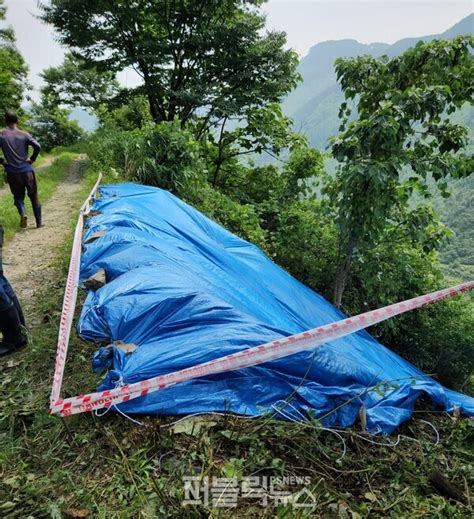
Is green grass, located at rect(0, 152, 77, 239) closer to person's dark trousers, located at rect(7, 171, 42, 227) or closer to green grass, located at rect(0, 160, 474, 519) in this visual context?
person's dark trousers, located at rect(7, 171, 42, 227)

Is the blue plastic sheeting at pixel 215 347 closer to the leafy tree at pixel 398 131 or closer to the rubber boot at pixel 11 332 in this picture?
the rubber boot at pixel 11 332

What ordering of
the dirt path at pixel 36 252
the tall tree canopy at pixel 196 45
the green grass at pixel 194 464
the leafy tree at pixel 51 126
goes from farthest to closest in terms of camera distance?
1. the leafy tree at pixel 51 126
2. the tall tree canopy at pixel 196 45
3. the dirt path at pixel 36 252
4. the green grass at pixel 194 464

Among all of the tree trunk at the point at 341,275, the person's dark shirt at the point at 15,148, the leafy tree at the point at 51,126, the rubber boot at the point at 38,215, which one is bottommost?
the tree trunk at the point at 341,275

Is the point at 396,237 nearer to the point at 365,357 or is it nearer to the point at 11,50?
the point at 365,357

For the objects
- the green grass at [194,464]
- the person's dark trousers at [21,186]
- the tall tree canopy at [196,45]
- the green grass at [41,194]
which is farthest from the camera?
the tall tree canopy at [196,45]

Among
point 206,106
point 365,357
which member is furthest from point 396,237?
point 206,106

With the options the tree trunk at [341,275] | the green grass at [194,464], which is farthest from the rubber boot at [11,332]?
the tree trunk at [341,275]

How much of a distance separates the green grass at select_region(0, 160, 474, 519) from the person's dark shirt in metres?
3.85

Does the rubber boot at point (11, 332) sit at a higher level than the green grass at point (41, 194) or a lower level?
lower

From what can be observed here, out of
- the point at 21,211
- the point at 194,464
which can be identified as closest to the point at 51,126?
the point at 21,211

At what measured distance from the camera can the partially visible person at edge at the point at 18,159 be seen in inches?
179

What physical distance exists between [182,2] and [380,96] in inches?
380

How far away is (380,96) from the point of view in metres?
3.91

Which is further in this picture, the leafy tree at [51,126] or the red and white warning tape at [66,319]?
the leafy tree at [51,126]
